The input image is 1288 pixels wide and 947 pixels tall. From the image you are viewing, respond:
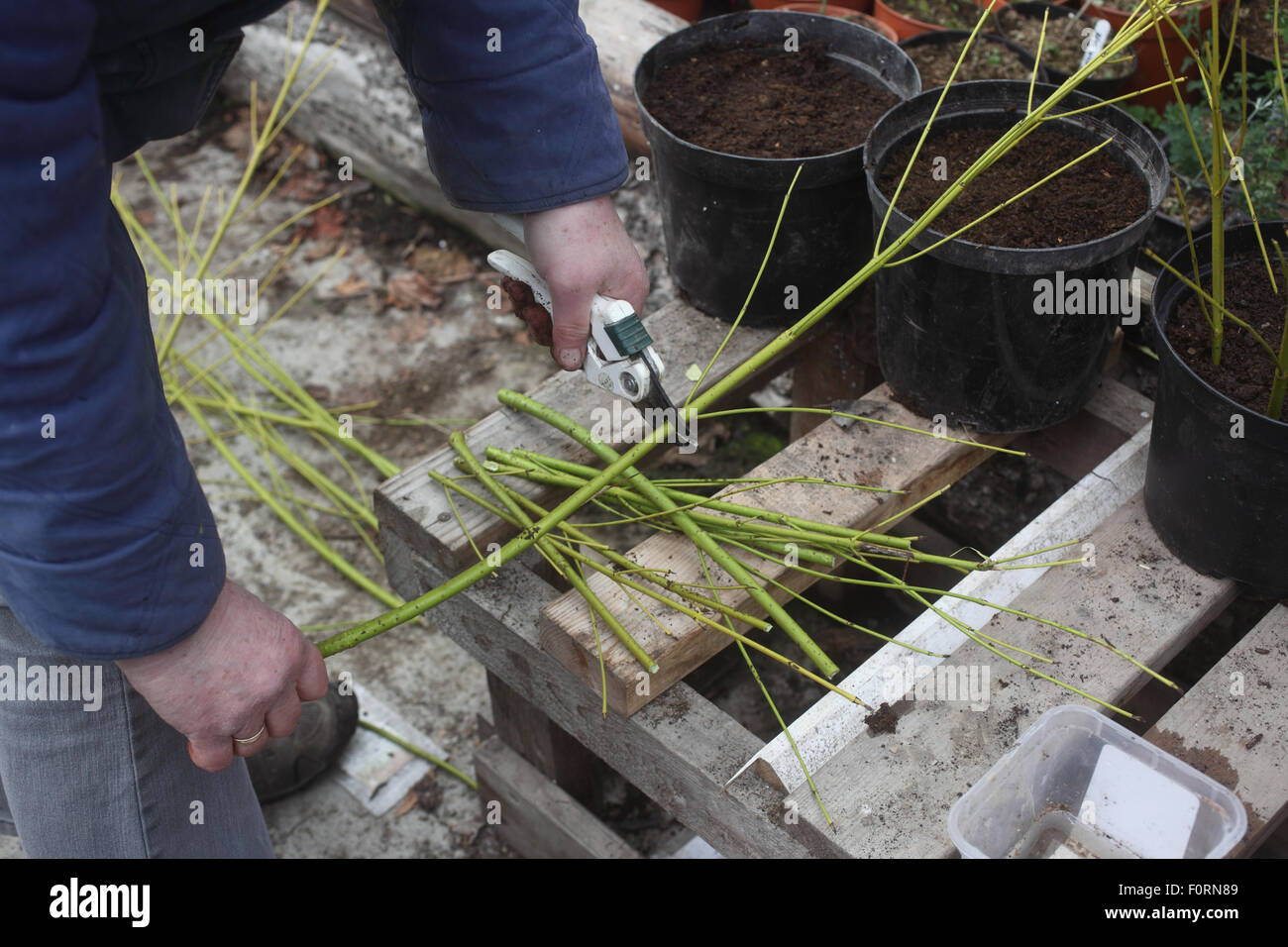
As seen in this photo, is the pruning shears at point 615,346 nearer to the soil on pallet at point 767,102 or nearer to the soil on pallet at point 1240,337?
the soil on pallet at point 767,102

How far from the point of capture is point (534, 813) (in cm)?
214

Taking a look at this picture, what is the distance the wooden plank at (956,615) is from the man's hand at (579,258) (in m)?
0.61

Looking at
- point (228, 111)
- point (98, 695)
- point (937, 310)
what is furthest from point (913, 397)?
point (228, 111)

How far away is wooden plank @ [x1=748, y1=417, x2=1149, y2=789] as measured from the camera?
1.49 m

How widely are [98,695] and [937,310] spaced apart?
132 cm

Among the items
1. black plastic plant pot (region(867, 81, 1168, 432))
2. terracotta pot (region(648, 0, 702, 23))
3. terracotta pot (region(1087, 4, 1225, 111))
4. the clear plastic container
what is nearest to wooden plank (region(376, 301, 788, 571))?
black plastic plant pot (region(867, 81, 1168, 432))

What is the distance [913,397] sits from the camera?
192 centimetres

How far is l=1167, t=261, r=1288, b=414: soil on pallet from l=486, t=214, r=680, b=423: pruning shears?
0.76m

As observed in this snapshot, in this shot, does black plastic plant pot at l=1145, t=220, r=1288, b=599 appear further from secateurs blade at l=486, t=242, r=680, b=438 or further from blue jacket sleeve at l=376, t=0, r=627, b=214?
blue jacket sleeve at l=376, t=0, r=627, b=214

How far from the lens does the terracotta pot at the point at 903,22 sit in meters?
3.01

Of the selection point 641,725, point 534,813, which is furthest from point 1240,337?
point 534,813

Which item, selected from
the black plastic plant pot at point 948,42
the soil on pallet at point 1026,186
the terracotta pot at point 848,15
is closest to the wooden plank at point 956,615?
the soil on pallet at point 1026,186

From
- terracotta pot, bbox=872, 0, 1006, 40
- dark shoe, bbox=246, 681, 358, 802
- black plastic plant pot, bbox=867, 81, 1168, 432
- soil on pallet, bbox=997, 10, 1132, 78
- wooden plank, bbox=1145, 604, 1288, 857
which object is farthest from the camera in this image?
terracotta pot, bbox=872, 0, 1006, 40

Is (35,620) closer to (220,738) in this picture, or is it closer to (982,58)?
(220,738)
